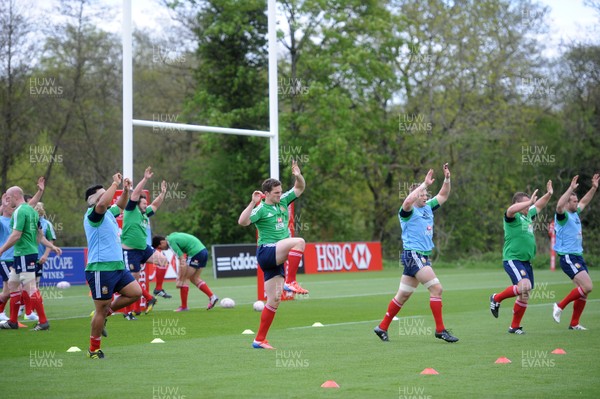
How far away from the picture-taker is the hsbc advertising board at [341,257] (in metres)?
36.8

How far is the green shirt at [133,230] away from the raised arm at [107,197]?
6.65m

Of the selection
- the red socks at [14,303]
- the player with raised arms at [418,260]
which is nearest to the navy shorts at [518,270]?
the player with raised arms at [418,260]

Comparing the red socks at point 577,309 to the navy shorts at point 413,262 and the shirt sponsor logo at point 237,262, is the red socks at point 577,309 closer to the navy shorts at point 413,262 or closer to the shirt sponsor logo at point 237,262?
the navy shorts at point 413,262

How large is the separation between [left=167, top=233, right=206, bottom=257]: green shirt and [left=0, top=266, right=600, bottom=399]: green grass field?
131cm

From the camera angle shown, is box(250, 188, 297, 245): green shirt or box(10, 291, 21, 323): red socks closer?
box(250, 188, 297, 245): green shirt

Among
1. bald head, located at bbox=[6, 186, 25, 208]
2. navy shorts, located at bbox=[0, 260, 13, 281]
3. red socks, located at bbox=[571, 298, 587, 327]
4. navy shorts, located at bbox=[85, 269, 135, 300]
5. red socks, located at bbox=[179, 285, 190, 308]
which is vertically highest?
bald head, located at bbox=[6, 186, 25, 208]

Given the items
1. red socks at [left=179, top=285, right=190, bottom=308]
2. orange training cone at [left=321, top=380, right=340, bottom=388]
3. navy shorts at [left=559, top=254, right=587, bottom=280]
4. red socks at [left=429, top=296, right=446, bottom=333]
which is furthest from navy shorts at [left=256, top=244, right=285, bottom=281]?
red socks at [left=179, top=285, right=190, bottom=308]

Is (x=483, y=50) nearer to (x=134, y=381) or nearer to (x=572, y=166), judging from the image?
(x=572, y=166)

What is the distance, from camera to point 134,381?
9.77 meters

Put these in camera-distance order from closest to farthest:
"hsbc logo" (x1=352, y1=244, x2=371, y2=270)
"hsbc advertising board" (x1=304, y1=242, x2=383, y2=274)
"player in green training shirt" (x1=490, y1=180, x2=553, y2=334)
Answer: "player in green training shirt" (x1=490, y1=180, x2=553, y2=334)
"hsbc advertising board" (x1=304, y1=242, x2=383, y2=274)
"hsbc logo" (x1=352, y1=244, x2=371, y2=270)

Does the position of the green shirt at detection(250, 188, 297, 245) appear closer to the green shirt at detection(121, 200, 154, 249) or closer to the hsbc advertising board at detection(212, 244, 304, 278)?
the green shirt at detection(121, 200, 154, 249)

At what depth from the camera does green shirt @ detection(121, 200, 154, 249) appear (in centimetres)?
1797

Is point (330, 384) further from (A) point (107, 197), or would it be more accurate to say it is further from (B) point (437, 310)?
(B) point (437, 310)

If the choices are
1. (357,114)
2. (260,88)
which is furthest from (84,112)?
(357,114)
